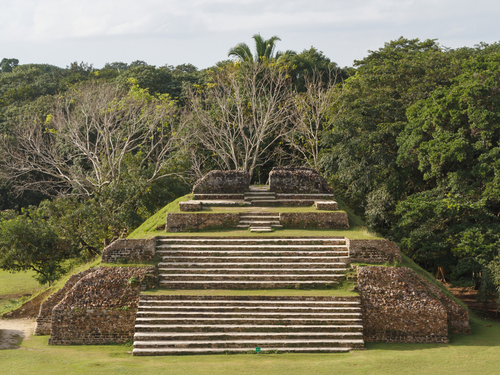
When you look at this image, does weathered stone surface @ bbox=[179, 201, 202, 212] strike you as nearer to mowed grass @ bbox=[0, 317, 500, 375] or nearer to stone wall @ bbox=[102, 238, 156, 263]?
stone wall @ bbox=[102, 238, 156, 263]

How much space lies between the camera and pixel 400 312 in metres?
12.1

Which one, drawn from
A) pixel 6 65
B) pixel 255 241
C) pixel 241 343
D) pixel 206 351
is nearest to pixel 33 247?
pixel 255 241

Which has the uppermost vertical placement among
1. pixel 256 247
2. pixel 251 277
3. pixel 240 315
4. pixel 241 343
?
pixel 256 247

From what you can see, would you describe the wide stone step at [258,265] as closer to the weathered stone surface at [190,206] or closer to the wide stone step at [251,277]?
the wide stone step at [251,277]

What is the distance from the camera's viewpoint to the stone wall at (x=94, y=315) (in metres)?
11.9

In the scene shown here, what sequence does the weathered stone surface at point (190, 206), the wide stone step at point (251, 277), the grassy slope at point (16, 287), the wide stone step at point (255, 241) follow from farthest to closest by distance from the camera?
the grassy slope at point (16, 287) → the weathered stone surface at point (190, 206) → the wide stone step at point (255, 241) → the wide stone step at point (251, 277)

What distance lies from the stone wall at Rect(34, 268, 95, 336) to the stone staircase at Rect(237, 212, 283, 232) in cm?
489

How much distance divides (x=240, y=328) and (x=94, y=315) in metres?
3.48

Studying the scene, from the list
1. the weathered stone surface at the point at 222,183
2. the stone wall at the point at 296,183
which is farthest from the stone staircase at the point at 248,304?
the stone wall at the point at 296,183

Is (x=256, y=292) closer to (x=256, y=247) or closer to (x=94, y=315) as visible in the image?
(x=256, y=247)

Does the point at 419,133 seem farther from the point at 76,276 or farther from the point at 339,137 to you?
the point at 76,276

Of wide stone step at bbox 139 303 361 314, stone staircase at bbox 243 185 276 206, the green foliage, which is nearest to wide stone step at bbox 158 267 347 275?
wide stone step at bbox 139 303 361 314

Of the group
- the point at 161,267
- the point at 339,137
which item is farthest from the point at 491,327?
the point at 339,137

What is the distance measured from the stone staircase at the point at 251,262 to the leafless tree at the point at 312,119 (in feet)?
37.3
